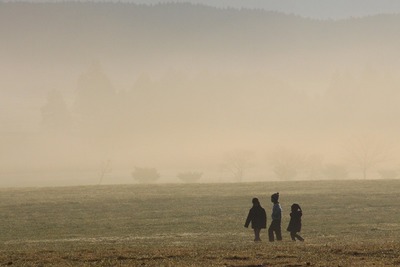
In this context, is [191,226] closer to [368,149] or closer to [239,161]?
[239,161]

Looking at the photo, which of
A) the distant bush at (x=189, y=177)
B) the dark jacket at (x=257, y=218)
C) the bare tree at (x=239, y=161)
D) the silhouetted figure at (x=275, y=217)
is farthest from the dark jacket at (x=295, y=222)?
the bare tree at (x=239, y=161)

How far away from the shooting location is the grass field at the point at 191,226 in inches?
1236

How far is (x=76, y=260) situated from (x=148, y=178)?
420 ft

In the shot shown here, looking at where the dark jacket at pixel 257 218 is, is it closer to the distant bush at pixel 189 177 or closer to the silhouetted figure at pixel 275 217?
the silhouetted figure at pixel 275 217

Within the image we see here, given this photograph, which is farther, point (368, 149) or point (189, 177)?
point (368, 149)

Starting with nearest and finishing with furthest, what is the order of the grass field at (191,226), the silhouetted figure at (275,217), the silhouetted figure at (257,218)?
the grass field at (191,226) → the silhouetted figure at (275,217) → the silhouetted figure at (257,218)

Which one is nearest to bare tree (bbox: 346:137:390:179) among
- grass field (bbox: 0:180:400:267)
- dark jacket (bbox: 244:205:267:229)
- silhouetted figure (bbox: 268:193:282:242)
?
grass field (bbox: 0:180:400:267)

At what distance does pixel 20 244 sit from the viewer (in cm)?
4416

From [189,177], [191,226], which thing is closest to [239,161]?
[189,177]

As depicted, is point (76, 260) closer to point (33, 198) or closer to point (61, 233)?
point (61, 233)

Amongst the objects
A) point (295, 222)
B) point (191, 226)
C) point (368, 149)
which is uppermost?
point (368, 149)

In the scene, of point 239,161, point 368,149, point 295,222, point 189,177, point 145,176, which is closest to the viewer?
point 295,222

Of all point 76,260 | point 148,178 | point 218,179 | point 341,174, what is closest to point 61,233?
point 76,260

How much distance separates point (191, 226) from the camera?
54.2m
